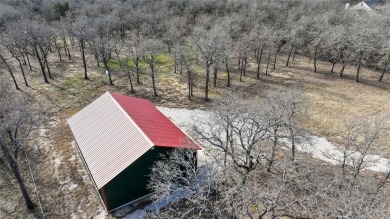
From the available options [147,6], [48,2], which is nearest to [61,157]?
[147,6]

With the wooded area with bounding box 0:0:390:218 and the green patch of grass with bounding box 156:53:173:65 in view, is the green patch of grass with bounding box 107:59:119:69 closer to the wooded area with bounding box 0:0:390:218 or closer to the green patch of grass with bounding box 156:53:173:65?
the wooded area with bounding box 0:0:390:218

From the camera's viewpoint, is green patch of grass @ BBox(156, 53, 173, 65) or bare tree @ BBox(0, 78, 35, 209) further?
green patch of grass @ BBox(156, 53, 173, 65)

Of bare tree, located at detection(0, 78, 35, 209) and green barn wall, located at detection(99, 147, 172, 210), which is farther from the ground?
bare tree, located at detection(0, 78, 35, 209)

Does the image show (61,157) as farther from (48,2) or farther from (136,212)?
(48,2)

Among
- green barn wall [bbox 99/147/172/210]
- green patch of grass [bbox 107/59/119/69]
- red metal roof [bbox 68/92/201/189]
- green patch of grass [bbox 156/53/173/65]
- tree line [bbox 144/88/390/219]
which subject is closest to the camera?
tree line [bbox 144/88/390/219]

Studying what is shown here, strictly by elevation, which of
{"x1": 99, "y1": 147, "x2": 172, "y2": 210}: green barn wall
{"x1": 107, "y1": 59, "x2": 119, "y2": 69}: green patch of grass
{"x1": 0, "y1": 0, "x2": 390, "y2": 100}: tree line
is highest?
{"x1": 0, "y1": 0, "x2": 390, "y2": 100}: tree line

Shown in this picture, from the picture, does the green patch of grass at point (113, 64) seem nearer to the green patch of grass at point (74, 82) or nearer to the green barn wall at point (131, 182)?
the green patch of grass at point (74, 82)

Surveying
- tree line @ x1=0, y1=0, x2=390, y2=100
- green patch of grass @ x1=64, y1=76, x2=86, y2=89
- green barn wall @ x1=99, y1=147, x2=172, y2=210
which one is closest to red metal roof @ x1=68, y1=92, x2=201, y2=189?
green barn wall @ x1=99, y1=147, x2=172, y2=210

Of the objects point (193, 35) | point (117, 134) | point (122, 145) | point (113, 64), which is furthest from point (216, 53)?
point (113, 64)
